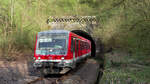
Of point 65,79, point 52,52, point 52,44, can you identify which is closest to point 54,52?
point 52,52

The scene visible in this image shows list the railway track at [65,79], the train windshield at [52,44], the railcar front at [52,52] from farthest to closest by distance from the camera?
the train windshield at [52,44] → the railcar front at [52,52] → the railway track at [65,79]

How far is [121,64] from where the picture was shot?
794 cm

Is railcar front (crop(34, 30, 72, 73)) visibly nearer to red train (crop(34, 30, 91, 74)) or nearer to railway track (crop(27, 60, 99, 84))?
red train (crop(34, 30, 91, 74))

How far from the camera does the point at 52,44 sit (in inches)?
447

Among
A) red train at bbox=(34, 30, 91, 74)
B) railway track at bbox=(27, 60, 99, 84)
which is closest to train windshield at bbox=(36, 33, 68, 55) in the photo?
red train at bbox=(34, 30, 91, 74)

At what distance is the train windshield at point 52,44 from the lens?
11.2 meters

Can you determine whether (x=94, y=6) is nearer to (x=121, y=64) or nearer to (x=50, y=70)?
(x=121, y=64)

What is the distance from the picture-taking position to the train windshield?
1122cm

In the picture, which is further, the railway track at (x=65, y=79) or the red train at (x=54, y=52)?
the red train at (x=54, y=52)

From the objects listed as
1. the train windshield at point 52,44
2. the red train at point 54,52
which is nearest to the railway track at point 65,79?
the red train at point 54,52

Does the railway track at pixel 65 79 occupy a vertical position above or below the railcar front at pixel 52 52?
below

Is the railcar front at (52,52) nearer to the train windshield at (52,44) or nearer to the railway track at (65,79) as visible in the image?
the train windshield at (52,44)

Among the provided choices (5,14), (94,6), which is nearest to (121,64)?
(94,6)

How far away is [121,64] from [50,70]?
4.44 metres
